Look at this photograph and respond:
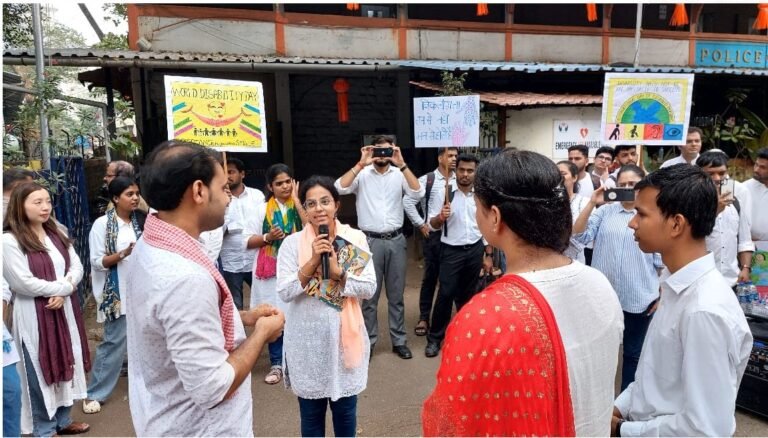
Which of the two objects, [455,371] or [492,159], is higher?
[492,159]

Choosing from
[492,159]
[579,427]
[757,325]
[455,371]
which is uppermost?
[492,159]

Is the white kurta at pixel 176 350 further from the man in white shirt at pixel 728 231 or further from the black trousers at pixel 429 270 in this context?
the man in white shirt at pixel 728 231

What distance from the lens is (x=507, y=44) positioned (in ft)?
33.2

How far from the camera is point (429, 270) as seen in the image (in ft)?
16.7

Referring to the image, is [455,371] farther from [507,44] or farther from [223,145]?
[507,44]

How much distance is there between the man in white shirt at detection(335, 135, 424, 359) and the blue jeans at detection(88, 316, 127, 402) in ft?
6.36

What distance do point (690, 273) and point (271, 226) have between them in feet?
10.3

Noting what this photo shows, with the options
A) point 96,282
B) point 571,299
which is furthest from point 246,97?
point 571,299

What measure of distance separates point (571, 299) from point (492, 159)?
0.40m

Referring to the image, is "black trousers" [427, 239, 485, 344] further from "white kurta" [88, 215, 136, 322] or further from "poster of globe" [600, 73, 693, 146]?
"white kurta" [88, 215, 136, 322]

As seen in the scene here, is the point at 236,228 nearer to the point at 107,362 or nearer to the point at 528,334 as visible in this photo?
the point at 107,362

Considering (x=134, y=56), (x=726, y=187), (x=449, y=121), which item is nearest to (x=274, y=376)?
(x=449, y=121)

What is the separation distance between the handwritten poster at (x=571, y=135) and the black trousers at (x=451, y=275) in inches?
158

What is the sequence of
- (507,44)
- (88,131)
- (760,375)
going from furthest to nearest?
(507,44), (88,131), (760,375)
